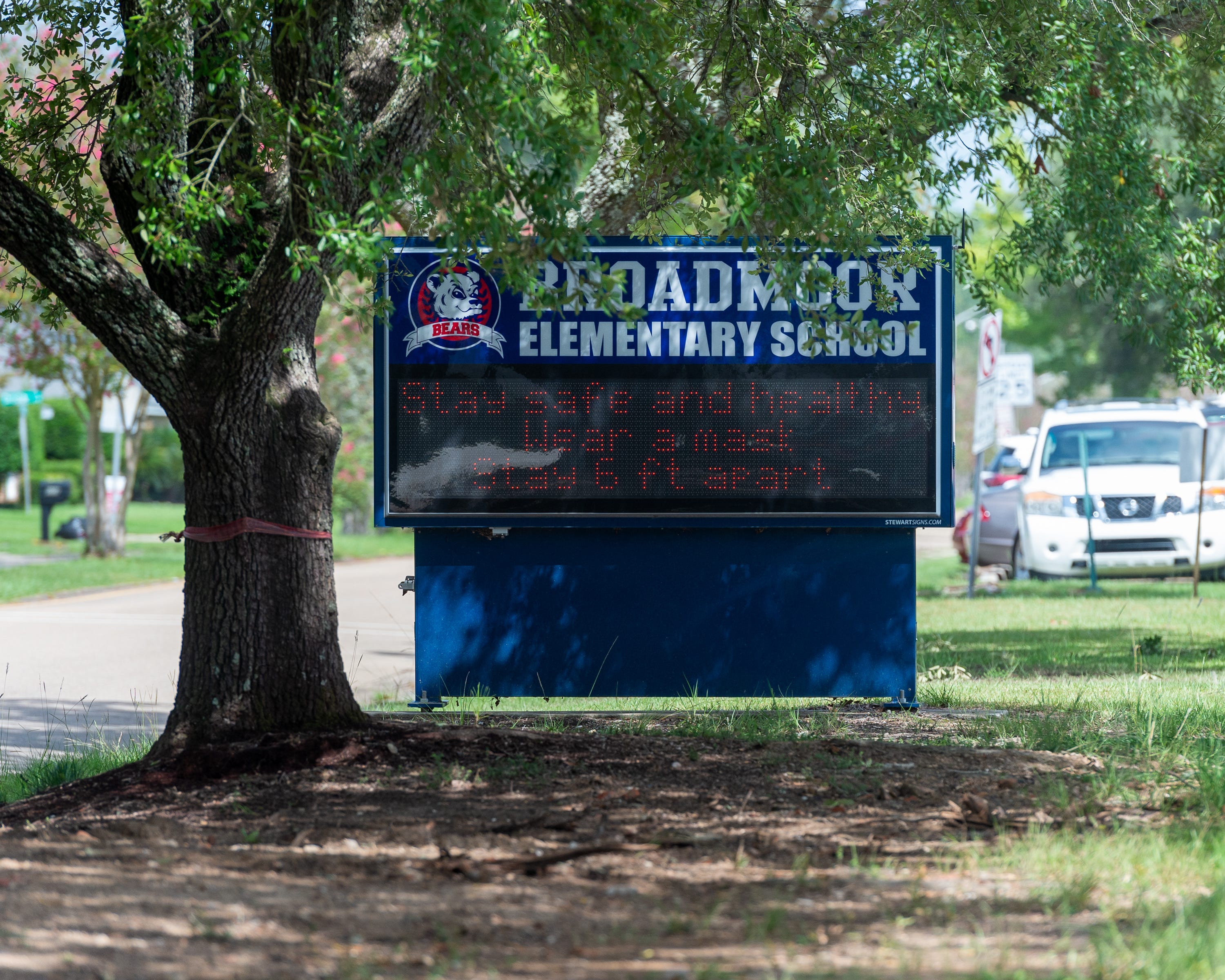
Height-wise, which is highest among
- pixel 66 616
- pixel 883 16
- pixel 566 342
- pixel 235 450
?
pixel 883 16

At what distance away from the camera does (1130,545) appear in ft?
60.5

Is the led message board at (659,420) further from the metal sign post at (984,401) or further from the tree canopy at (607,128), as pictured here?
the metal sign post at (984,401)

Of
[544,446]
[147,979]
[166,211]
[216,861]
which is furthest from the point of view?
[544,446]

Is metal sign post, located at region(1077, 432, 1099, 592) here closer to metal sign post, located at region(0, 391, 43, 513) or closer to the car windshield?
the car windshield

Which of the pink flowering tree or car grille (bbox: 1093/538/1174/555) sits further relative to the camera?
the pink flowering tree

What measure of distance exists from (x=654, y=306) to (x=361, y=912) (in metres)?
4.84

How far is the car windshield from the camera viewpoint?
1916 centimetres

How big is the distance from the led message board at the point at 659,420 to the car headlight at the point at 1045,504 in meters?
11.0

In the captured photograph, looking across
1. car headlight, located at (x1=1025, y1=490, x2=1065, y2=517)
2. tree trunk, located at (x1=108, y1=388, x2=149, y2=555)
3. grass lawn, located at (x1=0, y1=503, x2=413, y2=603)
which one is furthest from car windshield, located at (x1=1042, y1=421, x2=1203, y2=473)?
tree trunk, located at (x1=108, y1=388, x2=149, y2=555)

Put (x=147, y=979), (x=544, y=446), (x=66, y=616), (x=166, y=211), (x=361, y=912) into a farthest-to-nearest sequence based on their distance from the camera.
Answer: (x=66, y=616) → (x=544, y=446) → (x=166, y=211) → (x=361, y=912) → (x=147, y=979)

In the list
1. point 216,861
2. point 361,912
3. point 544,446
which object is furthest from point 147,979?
point 544,446

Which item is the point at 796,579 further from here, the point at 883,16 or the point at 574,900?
the point at 574,900

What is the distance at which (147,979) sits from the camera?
3.54 m

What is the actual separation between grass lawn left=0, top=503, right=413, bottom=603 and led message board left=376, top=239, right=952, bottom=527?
1190 cm
